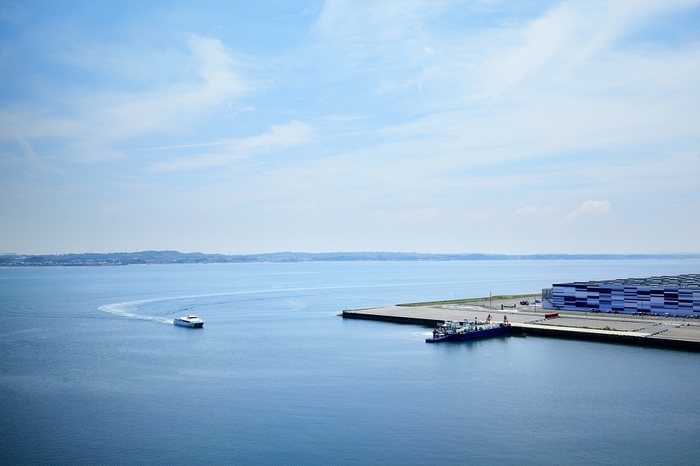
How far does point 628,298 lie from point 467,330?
18.6 m

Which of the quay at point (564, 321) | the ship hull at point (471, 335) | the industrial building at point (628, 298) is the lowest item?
the ship hull at point (471, 335)

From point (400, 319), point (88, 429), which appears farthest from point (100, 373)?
point (400, 319)

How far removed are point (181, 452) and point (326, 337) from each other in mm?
25473

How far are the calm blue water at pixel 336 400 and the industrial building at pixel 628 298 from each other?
14.5m

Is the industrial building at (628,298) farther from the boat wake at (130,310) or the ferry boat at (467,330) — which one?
the boat wake at (130,310)

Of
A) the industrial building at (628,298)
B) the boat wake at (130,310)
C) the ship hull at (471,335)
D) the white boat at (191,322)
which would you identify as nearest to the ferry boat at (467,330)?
the ship hull at (471,335)

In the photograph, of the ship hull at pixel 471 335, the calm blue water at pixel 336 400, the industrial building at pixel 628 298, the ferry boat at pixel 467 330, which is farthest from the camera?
the industrial building at pixel 628 298

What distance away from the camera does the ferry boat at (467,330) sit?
43.1m

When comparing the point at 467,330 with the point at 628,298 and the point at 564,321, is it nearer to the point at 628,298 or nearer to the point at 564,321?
the point at 564,321

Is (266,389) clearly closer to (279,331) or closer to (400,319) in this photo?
(279,331)

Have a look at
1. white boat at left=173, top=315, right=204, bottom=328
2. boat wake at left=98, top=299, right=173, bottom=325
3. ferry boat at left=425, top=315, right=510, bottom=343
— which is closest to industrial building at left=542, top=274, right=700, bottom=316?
ferry boat at left=425, top=315, right=510, bottom=343

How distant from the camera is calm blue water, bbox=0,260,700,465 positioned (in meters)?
20.2

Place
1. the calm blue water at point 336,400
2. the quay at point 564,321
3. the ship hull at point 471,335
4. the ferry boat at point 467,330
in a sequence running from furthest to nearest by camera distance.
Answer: the ferry boat at point 467,330 < the ship hull at point 471,335 < the quay at point 564,321 < the calm blue water at point 336,400

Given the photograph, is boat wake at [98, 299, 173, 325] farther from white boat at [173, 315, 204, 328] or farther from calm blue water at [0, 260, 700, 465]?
calm blue water at [0, 260, 700, 465]
